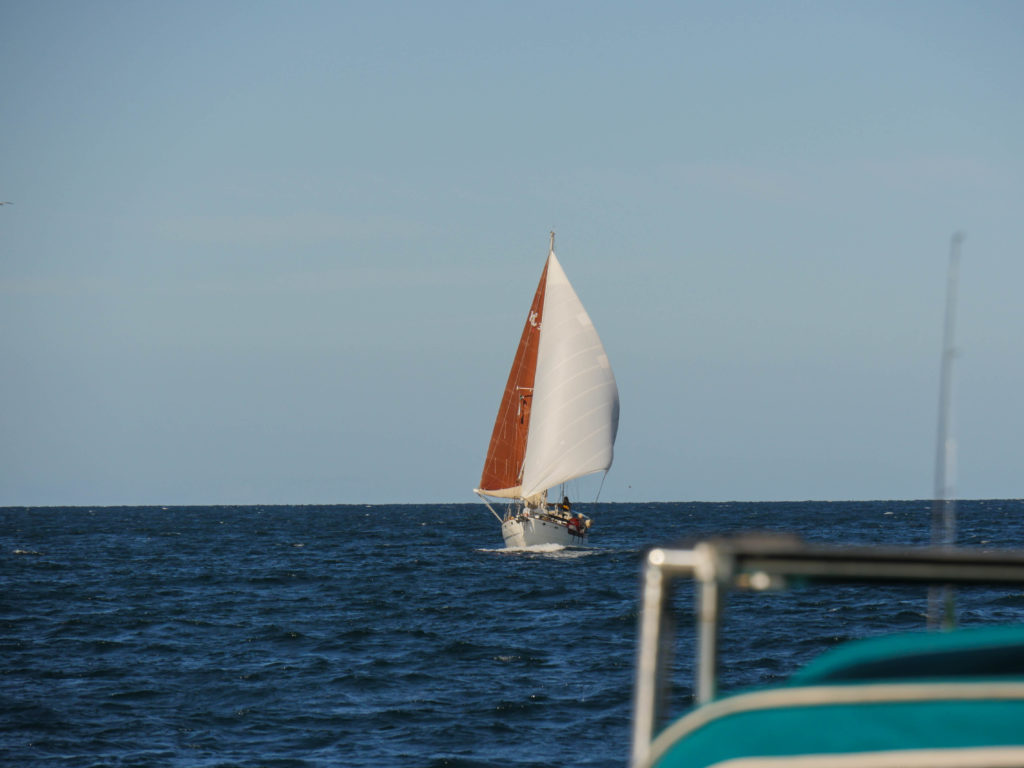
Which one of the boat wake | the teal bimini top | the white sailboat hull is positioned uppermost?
the teal bimini top

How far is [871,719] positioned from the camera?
2.73 meters

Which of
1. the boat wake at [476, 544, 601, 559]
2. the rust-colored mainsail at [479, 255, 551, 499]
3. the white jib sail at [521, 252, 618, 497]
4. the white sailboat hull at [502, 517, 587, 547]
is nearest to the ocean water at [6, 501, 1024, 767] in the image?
the boat wake at [476, 544, 601, 559]

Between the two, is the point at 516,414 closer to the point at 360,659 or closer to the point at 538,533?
the point at 538,533

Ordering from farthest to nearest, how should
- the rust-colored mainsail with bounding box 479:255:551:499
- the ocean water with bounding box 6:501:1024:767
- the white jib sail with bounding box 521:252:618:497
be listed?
the rust-colored mainsail with bounding box 479:255:551:499 → the white jib sail with bounding box 521:252:618:497 → the ocean water with bounding box 6:501:1024:767

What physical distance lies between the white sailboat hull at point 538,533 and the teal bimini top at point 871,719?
167 feet

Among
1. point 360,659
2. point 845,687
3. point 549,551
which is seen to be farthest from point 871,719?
point 549,551

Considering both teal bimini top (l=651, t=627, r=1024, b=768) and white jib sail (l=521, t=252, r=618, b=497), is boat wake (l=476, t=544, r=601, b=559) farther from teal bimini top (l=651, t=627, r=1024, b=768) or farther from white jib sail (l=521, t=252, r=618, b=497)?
teal bimini top (l=651, t=627, r=1024, b=768)

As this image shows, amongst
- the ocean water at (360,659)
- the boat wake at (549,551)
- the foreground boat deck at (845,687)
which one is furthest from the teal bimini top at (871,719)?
the boat wake at (549,551)

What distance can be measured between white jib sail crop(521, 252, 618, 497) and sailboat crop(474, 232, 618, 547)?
0.04 metres

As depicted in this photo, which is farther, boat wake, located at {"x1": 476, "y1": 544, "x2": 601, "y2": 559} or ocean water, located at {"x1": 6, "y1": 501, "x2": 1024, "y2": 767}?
boat wake, located at {"x1": 476, "y1": 544, "x2": 601, "y2": 559}

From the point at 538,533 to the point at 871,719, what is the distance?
2027 inches

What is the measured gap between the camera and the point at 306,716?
17672 mm

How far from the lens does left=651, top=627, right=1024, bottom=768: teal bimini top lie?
8.86 feet

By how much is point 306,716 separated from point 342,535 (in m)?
68.5
